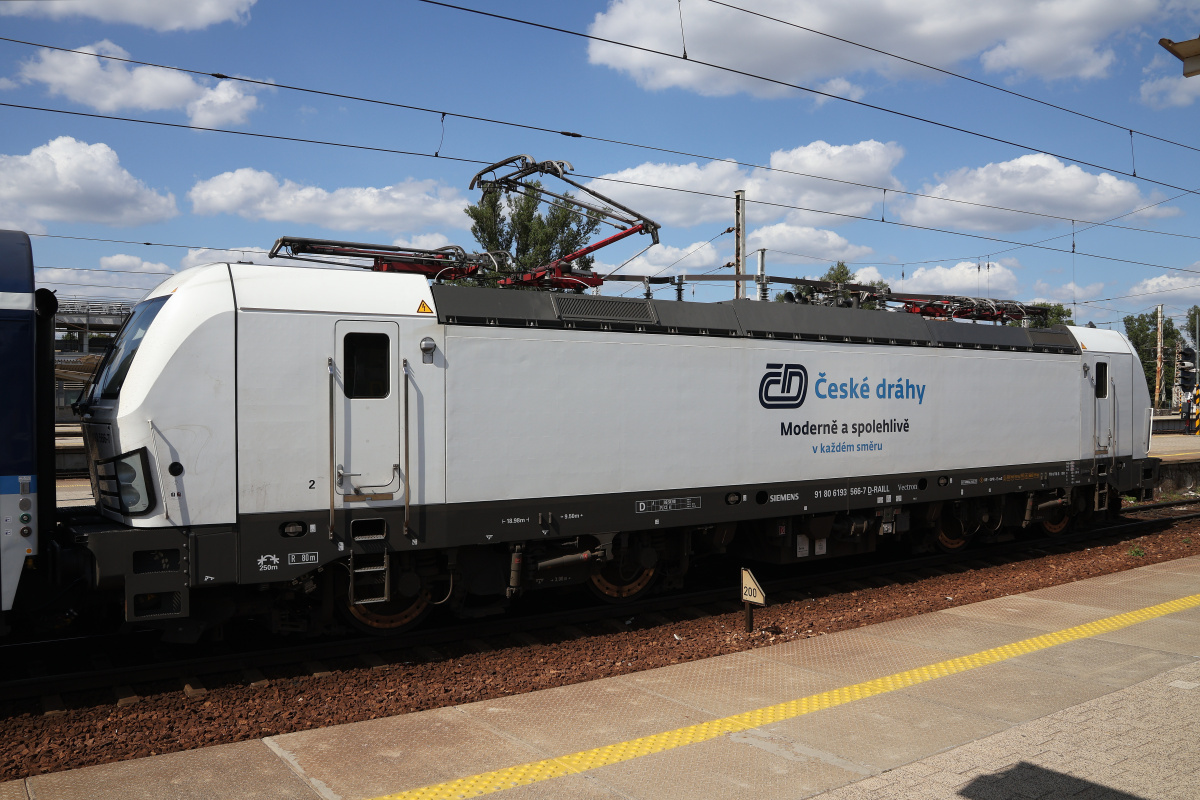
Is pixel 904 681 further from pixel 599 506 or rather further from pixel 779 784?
pixel 599 506

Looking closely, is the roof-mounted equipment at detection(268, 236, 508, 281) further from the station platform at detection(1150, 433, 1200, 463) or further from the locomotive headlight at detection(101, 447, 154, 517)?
the station platform at detection(1150, 433, 1200, 463)

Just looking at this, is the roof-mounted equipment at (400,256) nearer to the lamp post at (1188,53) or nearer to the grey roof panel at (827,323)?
the grey roof panel at (827,323)

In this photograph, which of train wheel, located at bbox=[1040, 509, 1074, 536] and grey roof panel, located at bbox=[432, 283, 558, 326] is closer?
grey roof panel, located at bbox=[432, 283, 558, 326]

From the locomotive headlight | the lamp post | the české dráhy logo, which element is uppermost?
the lamp post

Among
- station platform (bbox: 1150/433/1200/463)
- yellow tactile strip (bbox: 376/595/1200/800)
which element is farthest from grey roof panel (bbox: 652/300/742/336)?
station platform (bbox: 1150/433/1200/463)

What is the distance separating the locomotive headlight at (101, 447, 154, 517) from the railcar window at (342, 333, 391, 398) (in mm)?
1581

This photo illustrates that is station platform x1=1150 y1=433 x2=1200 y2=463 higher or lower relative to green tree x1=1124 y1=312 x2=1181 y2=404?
lower

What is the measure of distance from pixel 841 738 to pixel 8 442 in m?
6.05

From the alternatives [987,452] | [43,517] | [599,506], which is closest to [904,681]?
[599,506]

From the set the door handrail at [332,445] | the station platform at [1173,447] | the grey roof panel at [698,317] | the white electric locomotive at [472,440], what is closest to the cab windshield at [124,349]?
the white electric locomotive at [472,440]

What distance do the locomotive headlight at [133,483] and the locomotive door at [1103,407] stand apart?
13.1 m

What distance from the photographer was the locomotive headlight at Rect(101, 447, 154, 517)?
20.8 feet

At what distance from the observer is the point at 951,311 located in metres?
12.9

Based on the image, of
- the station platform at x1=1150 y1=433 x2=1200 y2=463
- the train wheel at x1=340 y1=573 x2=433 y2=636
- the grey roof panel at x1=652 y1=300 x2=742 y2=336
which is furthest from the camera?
the station platform at x1=1150 y1=433 x2=1200 y2=463
